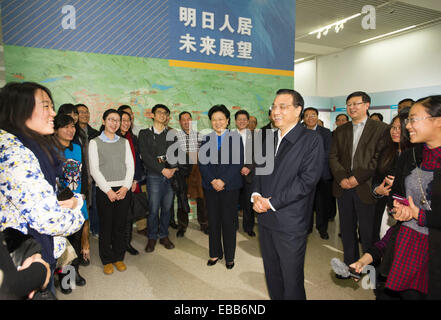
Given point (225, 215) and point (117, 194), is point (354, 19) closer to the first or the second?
point (225, 215)

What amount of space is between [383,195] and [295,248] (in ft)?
3.61

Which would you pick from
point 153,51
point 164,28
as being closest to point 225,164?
point 153,51

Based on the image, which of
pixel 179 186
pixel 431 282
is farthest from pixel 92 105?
pixel 431 282

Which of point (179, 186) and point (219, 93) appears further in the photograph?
point (219, 93)

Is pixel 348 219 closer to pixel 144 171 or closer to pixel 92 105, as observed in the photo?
pixel 144 171

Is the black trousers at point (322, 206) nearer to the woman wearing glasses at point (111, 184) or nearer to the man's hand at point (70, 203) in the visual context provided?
the woman wearing glasses at point (111, 184)

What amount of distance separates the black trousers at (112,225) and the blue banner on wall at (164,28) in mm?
2351

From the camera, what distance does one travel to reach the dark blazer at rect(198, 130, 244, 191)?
3012 millimetres

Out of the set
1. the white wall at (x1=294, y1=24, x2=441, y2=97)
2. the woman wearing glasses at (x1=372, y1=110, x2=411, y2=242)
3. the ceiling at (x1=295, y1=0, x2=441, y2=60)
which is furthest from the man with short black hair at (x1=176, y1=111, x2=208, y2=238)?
the white wall at (x1=294, y1=24, x2=441, y2=97)

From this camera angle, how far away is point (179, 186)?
3621mm

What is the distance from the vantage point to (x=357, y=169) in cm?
269

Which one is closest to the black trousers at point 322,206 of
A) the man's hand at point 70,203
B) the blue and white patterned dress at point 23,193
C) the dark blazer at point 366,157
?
the dark blazer at point 366,157

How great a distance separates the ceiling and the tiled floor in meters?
5.73

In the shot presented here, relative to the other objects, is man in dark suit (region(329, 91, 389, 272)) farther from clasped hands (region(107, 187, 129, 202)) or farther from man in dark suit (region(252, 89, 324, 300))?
clasped hands (region(107, 187, 129, 202))
